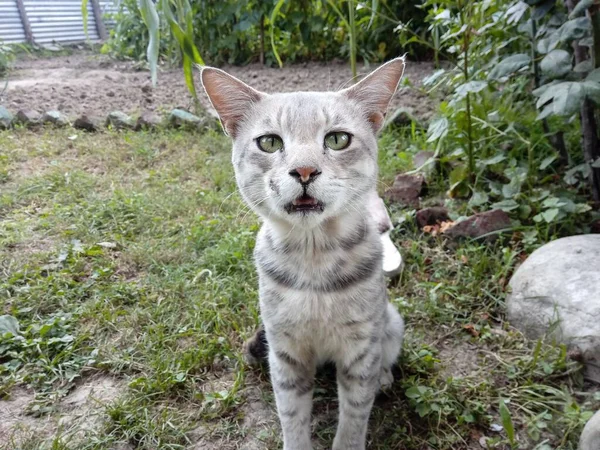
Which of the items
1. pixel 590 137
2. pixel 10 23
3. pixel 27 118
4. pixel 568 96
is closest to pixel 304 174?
pixel 568 96

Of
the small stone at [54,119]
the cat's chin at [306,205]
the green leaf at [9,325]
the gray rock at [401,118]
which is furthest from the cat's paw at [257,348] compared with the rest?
the small stone at [54,119]

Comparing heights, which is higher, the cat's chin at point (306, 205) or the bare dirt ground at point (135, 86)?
the cat's chin at point (306, 205)

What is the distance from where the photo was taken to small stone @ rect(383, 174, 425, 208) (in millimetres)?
3426

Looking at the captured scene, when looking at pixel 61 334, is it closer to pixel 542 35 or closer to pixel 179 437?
pixel 179 437

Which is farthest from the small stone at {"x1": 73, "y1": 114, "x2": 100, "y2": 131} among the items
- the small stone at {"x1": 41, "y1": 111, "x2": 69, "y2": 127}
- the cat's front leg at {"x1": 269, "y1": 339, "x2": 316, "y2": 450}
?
the cat's front leg at {"x1": 269, "y1": 339, "x2": 316, "y2": 450}

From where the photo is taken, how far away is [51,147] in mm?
4656

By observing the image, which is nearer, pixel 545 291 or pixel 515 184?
pixel 545 291

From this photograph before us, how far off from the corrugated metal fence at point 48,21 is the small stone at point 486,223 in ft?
29.7

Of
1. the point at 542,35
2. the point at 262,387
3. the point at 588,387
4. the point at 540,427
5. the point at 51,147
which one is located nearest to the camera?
the point at 540,427

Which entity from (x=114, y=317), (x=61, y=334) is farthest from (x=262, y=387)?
(x=61, y=334)

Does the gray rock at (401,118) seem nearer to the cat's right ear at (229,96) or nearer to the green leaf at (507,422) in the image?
the cat's right ear at (229,96)

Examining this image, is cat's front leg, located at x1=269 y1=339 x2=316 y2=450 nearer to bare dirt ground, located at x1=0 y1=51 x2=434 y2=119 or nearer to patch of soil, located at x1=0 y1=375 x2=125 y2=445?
patch of soil, located at x1=0 y1=375 x2=125 y2=445

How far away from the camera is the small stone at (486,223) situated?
290cm

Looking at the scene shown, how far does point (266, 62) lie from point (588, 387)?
691 cm
